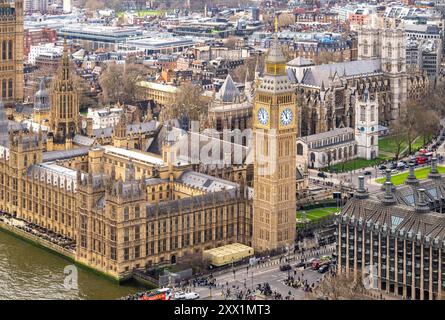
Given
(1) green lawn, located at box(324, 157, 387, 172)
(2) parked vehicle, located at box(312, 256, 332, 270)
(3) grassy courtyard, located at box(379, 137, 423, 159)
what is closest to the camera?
(2) parked vehicle, located at box(312, 256, 332, 270)

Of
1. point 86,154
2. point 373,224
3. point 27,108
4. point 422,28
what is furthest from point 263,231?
point 422,28

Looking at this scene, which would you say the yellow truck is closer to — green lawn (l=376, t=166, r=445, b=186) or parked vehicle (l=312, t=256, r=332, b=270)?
parked vehicle (l=312, t=256, r=332, b=270)

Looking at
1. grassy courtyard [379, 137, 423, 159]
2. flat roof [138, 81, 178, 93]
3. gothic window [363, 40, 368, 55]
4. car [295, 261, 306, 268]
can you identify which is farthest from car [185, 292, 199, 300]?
gothic window [363, 40, 368, 55]

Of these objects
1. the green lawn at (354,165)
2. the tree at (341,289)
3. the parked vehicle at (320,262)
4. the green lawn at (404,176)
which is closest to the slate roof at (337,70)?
the green lawn at (354,165)

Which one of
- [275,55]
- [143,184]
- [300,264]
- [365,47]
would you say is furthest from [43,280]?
[365,47]

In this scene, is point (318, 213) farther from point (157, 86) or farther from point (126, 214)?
point (157, 86)

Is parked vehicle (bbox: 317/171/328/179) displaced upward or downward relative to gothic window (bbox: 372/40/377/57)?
downward

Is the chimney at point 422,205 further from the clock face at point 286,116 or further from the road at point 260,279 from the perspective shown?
the clock face at point 286,116
